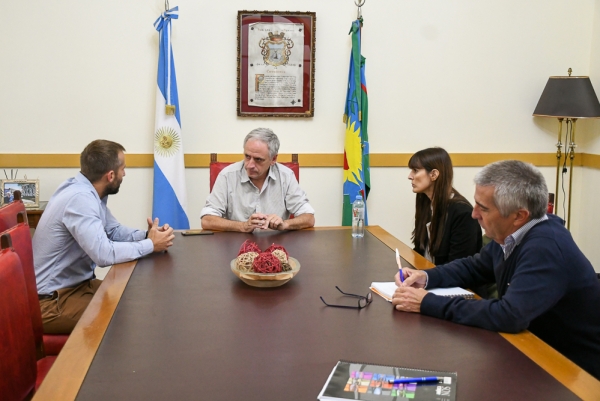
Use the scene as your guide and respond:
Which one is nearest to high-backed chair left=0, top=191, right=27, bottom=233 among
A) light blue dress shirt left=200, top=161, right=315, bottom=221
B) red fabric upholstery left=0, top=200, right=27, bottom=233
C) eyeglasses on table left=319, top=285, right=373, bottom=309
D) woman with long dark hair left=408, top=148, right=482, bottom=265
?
red fabric upholstery left=0, top=200, right=27, bottom=233

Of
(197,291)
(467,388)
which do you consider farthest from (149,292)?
(467,388)

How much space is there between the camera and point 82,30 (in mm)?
4133

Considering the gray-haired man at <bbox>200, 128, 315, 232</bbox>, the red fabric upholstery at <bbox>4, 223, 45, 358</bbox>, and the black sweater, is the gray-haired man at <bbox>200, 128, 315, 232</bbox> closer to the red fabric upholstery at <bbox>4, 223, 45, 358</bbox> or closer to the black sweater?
the red fabric upholstery at <bbox>4, 223, 45, 358</bbox>

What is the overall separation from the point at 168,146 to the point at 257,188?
997mm

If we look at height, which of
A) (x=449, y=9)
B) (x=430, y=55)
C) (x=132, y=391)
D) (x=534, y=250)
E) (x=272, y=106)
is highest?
(x=449, y=9)

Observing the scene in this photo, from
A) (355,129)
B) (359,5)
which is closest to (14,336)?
(355,129)

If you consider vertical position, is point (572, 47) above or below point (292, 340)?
above

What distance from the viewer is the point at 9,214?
2445mm

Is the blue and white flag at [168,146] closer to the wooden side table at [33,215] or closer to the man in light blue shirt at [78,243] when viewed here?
the wooden side table at [33,215]

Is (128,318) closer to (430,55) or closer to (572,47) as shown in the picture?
(430,55)

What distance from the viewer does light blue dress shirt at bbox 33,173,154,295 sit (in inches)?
97.3

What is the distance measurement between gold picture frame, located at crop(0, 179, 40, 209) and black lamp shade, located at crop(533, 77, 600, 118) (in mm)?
3510

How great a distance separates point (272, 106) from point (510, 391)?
3.26 meters

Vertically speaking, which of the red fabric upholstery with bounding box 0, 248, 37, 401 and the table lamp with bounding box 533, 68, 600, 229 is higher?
the table lamp with bounding box 533, 68, 600, 229
